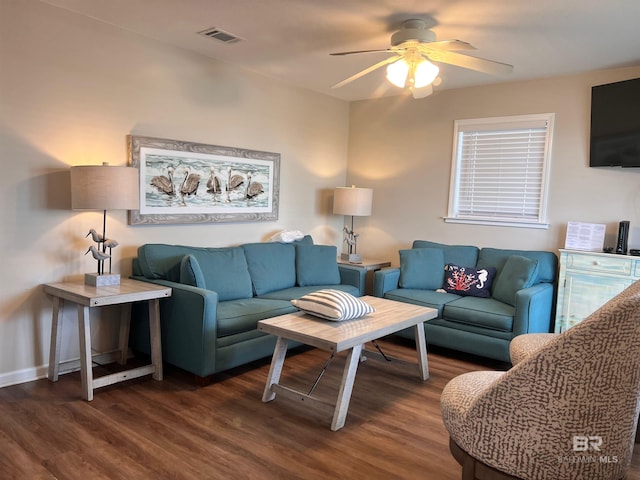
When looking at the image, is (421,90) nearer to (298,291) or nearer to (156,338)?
(298,291)

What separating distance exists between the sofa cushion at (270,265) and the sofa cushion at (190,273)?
80 cm

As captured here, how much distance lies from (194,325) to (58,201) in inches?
49.3

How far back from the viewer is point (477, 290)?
4277 mm

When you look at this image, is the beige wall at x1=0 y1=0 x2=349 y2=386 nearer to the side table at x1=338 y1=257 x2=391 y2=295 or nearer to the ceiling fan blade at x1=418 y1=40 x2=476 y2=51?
the side table at x1=338 y1=257 x2=391 y2=295

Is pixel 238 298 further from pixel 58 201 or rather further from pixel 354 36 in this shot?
pixel 354 36

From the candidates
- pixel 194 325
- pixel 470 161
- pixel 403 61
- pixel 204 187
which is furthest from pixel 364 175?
pixel 194 325

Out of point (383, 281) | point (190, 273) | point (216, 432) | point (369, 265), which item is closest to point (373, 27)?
point (190, 273)

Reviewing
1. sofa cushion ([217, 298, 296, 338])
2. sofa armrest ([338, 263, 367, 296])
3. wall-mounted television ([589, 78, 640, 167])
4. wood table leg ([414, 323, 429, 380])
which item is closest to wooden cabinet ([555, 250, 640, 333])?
wall-mounted television ([589, 78, 640, 167])

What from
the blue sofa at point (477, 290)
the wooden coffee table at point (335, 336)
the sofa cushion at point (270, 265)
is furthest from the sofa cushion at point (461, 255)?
the sofa cushion at point (270, 265)

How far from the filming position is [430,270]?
454 cm

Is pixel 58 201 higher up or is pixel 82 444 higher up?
pixel 58 201

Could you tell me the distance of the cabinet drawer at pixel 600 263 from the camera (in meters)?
3.63

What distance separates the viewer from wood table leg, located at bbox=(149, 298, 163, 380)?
3221mm

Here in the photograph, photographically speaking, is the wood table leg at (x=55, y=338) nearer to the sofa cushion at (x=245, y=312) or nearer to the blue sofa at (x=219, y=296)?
the blue sofa at (x=219, y=296)
